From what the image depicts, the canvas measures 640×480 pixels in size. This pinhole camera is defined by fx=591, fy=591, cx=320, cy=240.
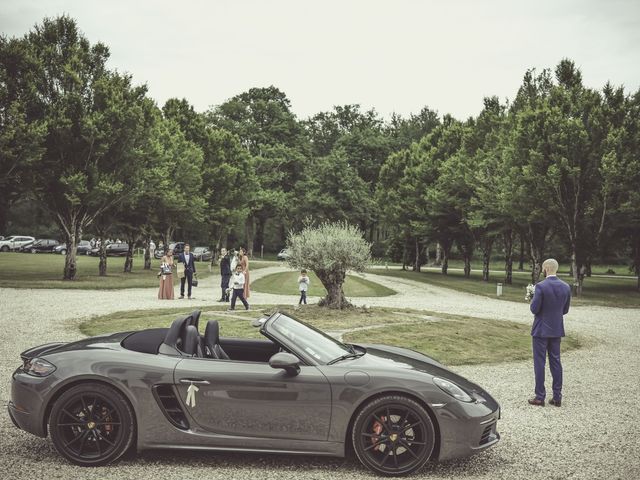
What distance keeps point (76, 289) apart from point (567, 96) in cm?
2582

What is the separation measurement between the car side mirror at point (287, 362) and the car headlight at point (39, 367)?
6.48ft

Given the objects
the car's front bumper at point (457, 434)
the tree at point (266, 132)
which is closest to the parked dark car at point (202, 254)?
the tree at point (266, 132)

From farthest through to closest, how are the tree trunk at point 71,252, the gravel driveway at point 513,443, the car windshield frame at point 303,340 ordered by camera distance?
1. the tree trunk at point 71,252
2. the car windshield frame at point 303,340
3. the gravel driveway at point 513,443

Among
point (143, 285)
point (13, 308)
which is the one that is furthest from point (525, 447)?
point (143, 285)

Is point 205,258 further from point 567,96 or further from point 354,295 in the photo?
point 567,96

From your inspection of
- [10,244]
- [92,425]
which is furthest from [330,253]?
[10,244]

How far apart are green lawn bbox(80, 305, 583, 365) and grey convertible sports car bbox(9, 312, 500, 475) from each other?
6.19 meters

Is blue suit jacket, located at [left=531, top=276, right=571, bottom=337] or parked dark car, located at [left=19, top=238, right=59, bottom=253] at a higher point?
blue suit jacket, located at [left=531, top=276, right=571, bottom=337]

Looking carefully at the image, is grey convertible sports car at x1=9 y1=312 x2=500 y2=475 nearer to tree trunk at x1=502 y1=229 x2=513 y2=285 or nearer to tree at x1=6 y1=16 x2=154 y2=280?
tree at x1=6 y1=16 x2=154 y2=280

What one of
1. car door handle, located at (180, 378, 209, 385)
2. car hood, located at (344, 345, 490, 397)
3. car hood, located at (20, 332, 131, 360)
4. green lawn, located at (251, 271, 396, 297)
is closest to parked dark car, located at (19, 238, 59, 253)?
green lawn, located at (251, 271, 396, 297)

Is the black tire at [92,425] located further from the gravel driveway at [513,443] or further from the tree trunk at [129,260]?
the tree trunk at [129,260]

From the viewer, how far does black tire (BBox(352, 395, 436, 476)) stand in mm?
4988

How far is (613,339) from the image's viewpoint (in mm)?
15664

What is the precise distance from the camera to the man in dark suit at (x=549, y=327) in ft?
26.0
